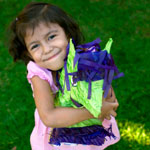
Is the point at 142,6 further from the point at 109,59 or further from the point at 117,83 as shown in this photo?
the point at 109,59

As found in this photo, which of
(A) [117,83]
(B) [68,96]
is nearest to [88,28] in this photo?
(A) [117,83]

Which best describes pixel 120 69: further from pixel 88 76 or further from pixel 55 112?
pixel 88 76

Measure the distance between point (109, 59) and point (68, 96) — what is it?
0.34 meters

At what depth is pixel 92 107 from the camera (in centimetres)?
129

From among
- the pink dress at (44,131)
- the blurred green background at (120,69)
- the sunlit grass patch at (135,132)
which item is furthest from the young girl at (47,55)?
the sunlit grass patch at (135,132)

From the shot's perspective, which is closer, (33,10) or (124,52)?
(33,10)

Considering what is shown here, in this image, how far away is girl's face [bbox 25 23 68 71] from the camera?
5.11ft

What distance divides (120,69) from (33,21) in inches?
75.8

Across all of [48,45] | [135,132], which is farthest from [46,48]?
[135,132]

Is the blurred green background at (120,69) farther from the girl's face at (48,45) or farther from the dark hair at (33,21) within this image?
the girl's face at (48,45)

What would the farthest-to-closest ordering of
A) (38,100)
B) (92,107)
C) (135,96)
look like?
(135,96) → (38,100) → (92,107)

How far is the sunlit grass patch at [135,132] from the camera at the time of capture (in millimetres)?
2613

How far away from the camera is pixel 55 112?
1514 mm

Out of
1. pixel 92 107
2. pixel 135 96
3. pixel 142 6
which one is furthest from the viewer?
pixel 142 6
